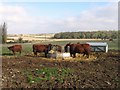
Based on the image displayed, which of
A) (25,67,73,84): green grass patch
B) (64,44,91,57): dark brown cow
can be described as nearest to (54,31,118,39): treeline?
(64,44,91,57): dark brown cow

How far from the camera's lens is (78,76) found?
11.3m

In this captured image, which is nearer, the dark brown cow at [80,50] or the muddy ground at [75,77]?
the muddy ground at [75,77]

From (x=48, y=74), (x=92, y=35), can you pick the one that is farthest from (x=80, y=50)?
(x=92, y=35)

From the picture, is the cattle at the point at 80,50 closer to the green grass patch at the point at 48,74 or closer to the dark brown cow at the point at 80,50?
the dark brown cow at the point at 80,50

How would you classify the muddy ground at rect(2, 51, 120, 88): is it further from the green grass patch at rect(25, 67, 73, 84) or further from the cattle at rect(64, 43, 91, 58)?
the cattle at rect(64, 43, 91, 58)

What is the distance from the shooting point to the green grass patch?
10578mm

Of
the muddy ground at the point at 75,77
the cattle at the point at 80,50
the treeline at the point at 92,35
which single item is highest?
the treeline at the point at 92,35

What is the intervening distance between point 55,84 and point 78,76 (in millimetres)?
1721

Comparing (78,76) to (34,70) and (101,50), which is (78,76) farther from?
(101,50)

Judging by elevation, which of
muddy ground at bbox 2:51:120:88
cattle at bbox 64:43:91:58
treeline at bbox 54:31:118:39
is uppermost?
treeline at bbox 54:31:118:39

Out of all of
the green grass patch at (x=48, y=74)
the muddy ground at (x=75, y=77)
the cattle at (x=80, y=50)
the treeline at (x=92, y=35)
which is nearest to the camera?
the muddy ground at (x=75, y=77)

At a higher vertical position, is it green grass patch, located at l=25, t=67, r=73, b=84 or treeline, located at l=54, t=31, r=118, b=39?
treeline, located at l=54, t=31, r=118, b=39

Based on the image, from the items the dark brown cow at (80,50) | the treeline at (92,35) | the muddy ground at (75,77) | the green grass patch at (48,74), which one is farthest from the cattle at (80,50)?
the treeline at (92,35)

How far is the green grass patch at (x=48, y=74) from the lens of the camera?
10578mm
